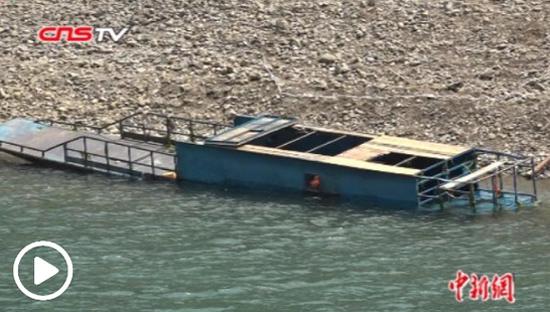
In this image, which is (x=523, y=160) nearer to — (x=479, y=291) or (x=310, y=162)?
(x=310, y=162)

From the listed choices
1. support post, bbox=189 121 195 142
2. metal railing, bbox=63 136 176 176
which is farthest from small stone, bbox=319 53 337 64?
metal railing, bbox=63 136 176 176

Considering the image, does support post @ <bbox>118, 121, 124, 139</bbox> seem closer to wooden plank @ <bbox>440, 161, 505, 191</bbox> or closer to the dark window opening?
the dark window opening

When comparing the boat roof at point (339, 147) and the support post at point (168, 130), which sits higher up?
the support post at point (168, 130)

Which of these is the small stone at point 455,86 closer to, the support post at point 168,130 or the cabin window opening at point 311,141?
the cabin window opening at point 311,141

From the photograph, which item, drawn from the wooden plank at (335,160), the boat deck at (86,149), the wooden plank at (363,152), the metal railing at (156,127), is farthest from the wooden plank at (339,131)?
the boat deck at (86,149)

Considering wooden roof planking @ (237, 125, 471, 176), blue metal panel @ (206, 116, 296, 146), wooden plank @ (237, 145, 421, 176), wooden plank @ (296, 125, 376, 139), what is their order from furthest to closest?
wooden plank @ (296, 125, 376, 139) → blue metal panel @ (206, 116, 296, 146) → wooden roof planking @ (237, 125, 471, 176) → wooden plank @ (237, 145, 421, 176)

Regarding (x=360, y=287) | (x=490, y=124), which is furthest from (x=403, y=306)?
(x=490, y=124)

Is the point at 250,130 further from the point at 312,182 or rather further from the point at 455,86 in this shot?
the point at 455,86
